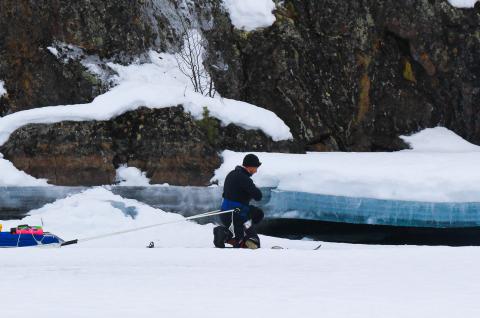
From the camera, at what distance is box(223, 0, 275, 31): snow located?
1800cm

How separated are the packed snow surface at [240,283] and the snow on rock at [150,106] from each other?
5.28 m

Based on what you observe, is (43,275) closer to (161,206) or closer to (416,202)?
(161,206)

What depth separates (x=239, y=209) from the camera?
34.0ft

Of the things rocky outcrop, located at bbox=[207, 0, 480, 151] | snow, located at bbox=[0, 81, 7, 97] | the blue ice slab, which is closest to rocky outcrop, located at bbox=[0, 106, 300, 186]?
the blue ice slab

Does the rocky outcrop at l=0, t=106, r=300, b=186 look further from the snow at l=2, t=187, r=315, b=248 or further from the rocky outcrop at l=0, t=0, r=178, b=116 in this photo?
the rocky outcrop at l=0, t=0, r=178, b=116

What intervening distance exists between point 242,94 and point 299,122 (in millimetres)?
1625

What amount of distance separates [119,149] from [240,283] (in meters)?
8.42

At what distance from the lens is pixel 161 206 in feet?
45.9

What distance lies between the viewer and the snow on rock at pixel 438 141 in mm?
18125

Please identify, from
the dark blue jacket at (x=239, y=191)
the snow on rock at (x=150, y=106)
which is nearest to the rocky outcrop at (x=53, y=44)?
the snow on rock at (x=150, y=106)

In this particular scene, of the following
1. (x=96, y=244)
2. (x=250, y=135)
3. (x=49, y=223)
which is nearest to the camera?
(x=96, y=244)

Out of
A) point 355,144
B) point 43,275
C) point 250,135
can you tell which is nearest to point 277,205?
point 250,135

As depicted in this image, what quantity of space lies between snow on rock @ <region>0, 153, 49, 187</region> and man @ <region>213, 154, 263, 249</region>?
5157 millimetres

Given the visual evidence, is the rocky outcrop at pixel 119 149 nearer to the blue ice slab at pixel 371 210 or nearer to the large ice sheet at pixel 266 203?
the large ice sheet at pixel 266 203
